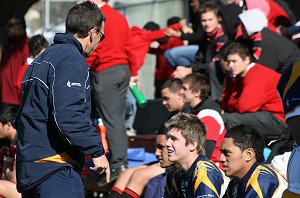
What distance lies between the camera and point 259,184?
661 centimetres

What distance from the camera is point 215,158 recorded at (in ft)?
27.0

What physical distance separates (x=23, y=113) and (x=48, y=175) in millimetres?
462

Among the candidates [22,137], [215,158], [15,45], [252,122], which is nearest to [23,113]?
[22,137]

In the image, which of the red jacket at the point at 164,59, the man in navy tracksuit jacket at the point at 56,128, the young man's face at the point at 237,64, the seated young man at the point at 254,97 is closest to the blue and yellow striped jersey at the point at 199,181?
the man in navy tracksuit jacket at the point at 56,128

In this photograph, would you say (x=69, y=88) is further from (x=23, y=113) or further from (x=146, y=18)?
(x=146, y=18)

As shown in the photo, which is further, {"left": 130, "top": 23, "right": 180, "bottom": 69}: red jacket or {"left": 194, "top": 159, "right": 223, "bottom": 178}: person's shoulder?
{"left": 130, "top": 23, "right": 180, "bottom": 69}: red jacket

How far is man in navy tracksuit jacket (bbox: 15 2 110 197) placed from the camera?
595 centimetres

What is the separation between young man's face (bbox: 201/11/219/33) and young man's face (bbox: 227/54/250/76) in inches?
50.4

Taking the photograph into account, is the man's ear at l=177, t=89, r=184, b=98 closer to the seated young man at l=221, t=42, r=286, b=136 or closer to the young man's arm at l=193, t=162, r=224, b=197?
the seated young man at l=221, t=42, r=286, b=136

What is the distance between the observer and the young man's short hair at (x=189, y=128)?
6996mm

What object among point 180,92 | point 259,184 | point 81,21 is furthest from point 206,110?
point 81,21

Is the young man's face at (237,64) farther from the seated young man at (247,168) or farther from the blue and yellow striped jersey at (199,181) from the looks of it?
the blue and yellow striped jersey at (199,181)

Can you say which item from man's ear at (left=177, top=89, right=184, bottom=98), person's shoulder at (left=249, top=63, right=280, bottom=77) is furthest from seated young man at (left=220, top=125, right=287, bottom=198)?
man's ear at (left=177, top=89, right=184, bottom=98)

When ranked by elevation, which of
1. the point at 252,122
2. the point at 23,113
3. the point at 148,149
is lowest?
the point at 148,149
